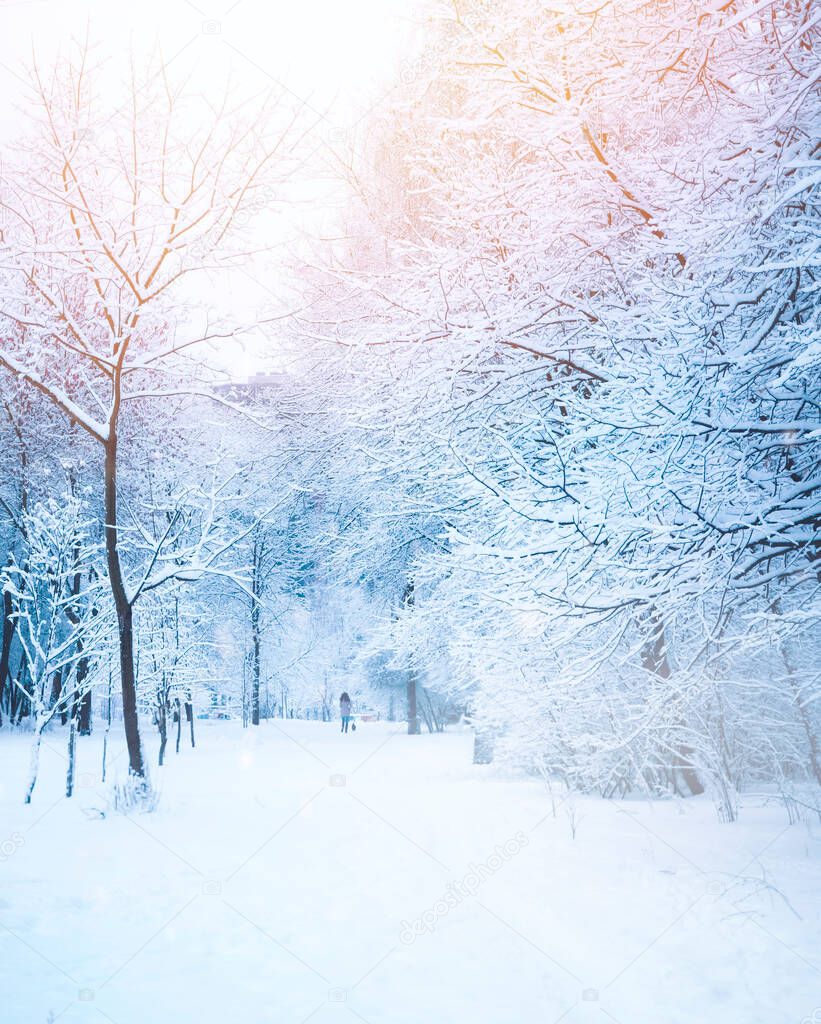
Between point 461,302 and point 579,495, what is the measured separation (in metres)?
2.11

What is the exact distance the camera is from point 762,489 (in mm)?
3980

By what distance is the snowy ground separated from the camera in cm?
326

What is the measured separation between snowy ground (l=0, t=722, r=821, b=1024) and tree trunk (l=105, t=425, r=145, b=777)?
692 mm

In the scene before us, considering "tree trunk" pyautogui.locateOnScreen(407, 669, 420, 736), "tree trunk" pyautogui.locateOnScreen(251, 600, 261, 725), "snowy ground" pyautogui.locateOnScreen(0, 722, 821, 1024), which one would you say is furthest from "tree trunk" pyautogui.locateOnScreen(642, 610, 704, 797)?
"tree trunk" pyautogui.locateOnScreen(251, 600, 261, 725)

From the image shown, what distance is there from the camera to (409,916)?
14.0ft

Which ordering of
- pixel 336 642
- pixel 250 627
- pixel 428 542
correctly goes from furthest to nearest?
pixel 336 642
pixel 250 627
pixel 428 542

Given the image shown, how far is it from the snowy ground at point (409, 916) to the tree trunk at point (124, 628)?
69cm

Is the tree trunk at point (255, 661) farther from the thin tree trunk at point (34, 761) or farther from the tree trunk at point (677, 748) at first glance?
the tree trunk at point (677, 748)

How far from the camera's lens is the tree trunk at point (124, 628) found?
25.0 ft

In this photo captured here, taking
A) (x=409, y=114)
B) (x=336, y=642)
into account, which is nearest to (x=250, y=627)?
(x=336, y=642)

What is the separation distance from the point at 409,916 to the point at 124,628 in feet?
16.3

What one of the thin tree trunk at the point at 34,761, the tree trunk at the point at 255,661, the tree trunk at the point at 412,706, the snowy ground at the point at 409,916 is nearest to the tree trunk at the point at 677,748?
the snowy ground at the point at 409,916

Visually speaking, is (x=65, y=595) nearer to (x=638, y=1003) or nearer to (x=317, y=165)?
(x=317, y=165)

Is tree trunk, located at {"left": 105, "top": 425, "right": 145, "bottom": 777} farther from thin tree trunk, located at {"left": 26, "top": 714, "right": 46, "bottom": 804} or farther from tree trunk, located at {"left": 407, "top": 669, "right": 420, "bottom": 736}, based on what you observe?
tree trunk, located at {"left": 407, "top": 669, "right": 420, "bottom": 736}
